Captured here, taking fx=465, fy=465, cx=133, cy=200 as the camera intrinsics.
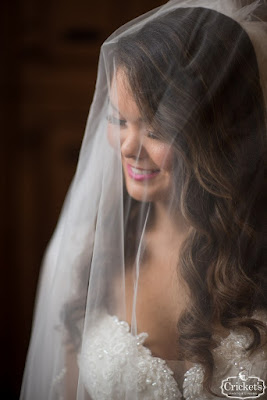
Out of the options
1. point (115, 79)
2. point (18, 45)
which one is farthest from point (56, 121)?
point (115, 79)

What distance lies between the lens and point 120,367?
0.81 meters

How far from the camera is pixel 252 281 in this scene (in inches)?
30.7

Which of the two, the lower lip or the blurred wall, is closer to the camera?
the lower lip

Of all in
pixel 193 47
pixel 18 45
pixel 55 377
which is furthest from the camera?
pixel 18 45

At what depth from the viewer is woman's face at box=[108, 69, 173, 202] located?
2.50 ft

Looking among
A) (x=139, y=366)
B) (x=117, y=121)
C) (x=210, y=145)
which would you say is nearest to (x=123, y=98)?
(x=117, y=121)

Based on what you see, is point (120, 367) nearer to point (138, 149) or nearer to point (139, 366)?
point (139, 366)

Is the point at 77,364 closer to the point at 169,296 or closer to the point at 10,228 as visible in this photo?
the point at 169,296

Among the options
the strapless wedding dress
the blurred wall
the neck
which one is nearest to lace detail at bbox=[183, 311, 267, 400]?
the strapless wedding dress

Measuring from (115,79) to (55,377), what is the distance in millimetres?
550

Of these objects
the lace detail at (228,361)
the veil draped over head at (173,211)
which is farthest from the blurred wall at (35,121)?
the lace detail at (228,361)

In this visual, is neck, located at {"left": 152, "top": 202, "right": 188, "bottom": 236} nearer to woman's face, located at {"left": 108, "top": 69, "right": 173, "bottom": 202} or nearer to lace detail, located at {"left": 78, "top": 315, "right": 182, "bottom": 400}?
woman's face, located at {"left": 108, "top": 69, "right": 173, "bottom": 202}

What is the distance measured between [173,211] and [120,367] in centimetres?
29

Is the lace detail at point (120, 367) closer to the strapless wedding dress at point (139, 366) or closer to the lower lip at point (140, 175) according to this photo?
the strapless wedding dress at point (139, 366)
